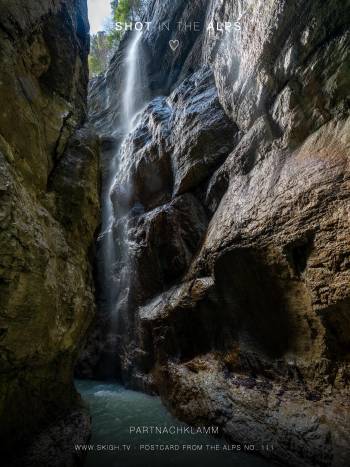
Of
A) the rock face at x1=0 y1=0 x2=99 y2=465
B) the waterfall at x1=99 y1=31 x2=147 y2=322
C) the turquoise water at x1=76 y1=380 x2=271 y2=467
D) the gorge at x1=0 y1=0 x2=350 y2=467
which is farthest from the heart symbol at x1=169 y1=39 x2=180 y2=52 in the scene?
the turquoise water at x1=76 y1=380 x2=271 y2=467

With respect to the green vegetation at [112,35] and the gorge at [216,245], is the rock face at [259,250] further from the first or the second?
the green vegetation at [112,35]

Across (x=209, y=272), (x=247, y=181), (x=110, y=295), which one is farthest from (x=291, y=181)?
(x=110, y=295)

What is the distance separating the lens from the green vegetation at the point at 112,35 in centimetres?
2580

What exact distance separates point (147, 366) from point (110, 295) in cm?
469

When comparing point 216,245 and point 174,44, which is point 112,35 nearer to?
point 174,44

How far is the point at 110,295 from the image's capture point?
45.2 ft

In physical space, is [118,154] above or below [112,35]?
below

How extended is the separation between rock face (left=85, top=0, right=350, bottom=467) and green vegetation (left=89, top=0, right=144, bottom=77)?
2008cm

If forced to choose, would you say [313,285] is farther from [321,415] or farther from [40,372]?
[40,372]

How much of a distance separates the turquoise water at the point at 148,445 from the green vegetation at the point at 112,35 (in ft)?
101

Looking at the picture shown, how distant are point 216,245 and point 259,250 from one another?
149cm

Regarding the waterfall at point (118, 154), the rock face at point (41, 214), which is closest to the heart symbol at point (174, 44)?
the waterfall at point (118, 154)

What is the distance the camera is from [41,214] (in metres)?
5.26

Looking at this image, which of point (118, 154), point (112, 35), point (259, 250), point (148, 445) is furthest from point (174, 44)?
point (148, 445)
